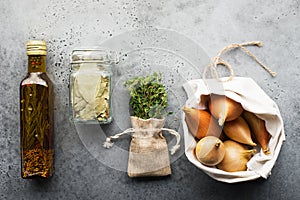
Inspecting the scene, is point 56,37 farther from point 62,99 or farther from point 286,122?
point 286,122

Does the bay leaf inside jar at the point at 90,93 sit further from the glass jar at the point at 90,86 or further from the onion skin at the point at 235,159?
the onion skin at the point at 235,159

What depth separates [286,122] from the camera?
124 cm

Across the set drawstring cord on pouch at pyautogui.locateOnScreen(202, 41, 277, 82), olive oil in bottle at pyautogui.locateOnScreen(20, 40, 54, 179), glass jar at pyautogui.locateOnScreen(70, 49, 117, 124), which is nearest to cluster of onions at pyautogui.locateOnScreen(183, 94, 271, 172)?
drawstring cord on pouch at pyautogui.locateOnScreen(202, 41, 277, 82)

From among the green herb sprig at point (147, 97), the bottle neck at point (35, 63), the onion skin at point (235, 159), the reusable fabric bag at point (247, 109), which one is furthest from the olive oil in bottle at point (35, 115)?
the onion skin at point (235, 159)

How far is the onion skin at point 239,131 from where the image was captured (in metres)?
1.14

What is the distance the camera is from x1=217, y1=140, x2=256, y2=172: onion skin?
3.72 ft

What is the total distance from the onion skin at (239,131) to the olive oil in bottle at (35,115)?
19.2 inches

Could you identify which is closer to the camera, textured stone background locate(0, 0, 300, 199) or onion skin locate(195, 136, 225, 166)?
onion skin locate(195, 136, 225, 166)

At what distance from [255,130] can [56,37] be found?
0.61 meters

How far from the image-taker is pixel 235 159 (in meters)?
1.14

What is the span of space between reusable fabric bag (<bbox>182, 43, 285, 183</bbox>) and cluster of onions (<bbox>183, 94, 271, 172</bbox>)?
0.01 meters

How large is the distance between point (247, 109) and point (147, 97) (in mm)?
267

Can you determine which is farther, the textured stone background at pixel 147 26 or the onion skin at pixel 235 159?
the textured stone background at pixel 147 26

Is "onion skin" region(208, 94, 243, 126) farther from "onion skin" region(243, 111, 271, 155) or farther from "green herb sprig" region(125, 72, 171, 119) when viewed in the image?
"green herb sprig" region(125, 72, 171, 119)
